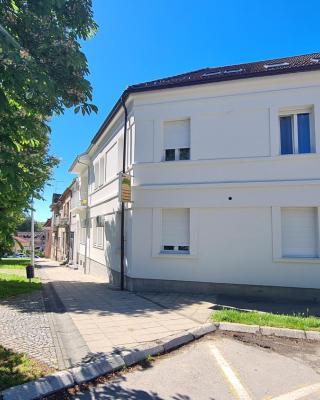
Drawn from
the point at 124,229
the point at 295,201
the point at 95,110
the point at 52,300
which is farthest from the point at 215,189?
the point at 95,110

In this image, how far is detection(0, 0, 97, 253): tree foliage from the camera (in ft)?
13.2

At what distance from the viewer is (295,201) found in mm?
10461

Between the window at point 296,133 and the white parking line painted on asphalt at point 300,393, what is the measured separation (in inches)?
303

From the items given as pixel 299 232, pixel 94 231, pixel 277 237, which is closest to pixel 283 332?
pixel 277 237

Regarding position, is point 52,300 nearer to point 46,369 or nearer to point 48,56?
point 46,369

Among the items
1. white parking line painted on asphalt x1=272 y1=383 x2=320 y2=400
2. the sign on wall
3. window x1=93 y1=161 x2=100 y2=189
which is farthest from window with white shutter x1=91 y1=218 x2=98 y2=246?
white parking line painted on asphalt x1=272 y1=383 x2=320 y2=400

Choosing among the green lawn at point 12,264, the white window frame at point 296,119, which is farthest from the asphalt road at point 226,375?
the green lawn at point 12,264

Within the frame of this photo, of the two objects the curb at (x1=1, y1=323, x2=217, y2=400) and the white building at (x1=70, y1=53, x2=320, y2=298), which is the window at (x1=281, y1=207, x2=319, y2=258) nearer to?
the white building at (x1=70, y1=53, x2=320, y2=298)

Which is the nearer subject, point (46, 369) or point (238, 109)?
point (46, 369)

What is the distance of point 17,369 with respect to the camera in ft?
15.6

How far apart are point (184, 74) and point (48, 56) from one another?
11.5 meters

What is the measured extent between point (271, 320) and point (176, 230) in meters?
4.79

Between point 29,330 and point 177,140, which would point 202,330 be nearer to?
point 29,330

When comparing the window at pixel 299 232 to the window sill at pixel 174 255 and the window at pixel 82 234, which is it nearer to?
the window sill at pixel 174 255
